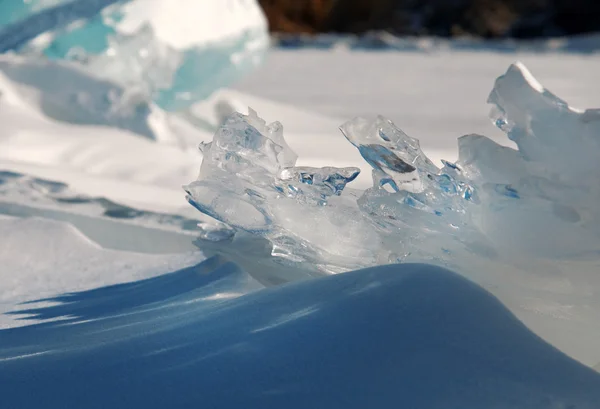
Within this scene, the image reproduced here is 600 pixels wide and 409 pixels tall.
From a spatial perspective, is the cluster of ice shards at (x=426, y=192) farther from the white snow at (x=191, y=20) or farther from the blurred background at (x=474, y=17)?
the blurred background at (x=474, y=17)

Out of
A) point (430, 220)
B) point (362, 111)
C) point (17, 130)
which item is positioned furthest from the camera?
point (362, 111)

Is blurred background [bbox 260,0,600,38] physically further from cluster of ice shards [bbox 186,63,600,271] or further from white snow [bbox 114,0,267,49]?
cluster of ice shards [bbox 186,63,600,271]

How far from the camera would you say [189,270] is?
123 cm

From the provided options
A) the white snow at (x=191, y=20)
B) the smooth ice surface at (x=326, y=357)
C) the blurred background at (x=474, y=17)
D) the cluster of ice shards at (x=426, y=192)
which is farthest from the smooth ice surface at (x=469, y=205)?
the blurred background at (x=474, y=17)

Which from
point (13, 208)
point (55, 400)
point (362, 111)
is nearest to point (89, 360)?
point (55, 400)

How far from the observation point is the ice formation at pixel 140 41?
8.80 ft

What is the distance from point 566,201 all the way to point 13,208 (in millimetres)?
1061

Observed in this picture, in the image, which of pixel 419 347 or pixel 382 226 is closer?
pixel 419 347

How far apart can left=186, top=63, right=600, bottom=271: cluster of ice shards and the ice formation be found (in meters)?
1.49

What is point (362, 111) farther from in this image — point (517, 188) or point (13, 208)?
point (517, 188)

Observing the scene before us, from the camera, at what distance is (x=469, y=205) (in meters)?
0.98

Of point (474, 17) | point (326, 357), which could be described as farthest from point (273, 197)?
point (474, 17)

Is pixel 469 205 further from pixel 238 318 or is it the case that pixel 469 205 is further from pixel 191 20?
pixel 191 20

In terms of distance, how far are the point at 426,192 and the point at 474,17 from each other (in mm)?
9649
